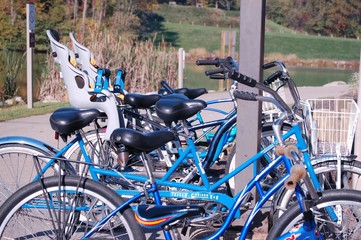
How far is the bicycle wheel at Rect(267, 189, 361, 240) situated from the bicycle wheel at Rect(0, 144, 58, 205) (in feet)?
5.74

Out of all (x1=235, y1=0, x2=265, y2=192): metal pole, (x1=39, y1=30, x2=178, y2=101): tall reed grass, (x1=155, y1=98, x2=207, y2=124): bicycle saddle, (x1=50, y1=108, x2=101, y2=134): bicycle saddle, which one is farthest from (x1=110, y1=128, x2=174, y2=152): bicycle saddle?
(x1=39, y1=30, x2=178, y2=101): tall reed grass

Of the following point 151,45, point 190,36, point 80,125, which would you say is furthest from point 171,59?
point 190,36

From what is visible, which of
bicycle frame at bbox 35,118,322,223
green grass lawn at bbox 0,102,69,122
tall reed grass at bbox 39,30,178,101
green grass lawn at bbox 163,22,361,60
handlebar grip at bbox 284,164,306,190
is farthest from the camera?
green grass lawn at bbox 163,22,361,60

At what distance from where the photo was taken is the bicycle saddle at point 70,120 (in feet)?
14.8

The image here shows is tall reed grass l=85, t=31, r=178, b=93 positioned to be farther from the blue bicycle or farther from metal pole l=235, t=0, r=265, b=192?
the blue bicycle

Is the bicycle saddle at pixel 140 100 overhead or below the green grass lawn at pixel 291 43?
below

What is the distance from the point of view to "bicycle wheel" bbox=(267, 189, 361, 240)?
151 inches

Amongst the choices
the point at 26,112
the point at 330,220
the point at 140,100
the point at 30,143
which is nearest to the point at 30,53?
the point at 26,112

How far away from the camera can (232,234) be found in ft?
16.6

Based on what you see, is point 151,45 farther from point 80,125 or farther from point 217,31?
point 217,31

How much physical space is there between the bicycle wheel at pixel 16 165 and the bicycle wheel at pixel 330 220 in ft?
5.74

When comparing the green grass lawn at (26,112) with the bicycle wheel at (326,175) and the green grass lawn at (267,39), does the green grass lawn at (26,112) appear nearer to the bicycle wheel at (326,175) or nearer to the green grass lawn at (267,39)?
the bicycle wheel at (326,175)

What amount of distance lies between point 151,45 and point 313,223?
12.8 m

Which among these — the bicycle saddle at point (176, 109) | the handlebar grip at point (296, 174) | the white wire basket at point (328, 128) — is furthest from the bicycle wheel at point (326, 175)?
the bicycle saddle at point (176, 109)
